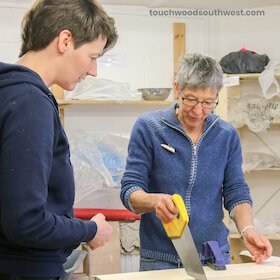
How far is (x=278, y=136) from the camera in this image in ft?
15.2

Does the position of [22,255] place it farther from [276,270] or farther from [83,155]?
[83,155]

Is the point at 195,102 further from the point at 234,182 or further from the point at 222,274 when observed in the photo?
the point at 222,274

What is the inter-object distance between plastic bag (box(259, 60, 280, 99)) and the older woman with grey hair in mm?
2319

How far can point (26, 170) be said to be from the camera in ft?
3.60

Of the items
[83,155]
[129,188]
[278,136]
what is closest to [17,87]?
[129,188]

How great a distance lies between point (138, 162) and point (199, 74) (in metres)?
0.37

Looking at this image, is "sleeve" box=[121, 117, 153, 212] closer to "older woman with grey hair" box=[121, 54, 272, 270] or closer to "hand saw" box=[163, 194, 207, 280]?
"older woman with grey hair" box=[121, 54, 272, 270]

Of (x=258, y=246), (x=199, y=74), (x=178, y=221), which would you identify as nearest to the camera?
(x=178, y=221)

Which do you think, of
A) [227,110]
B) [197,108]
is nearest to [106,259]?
[227,110]

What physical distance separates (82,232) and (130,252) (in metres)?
2.83

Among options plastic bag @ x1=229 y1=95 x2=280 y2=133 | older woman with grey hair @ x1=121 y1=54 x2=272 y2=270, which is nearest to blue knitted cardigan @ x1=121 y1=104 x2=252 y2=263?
older woman with grey hair @ x1=121 y1=54 x2=272 y2=270

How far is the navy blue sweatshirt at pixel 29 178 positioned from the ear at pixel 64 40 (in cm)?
10

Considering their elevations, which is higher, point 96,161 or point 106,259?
point 96,161

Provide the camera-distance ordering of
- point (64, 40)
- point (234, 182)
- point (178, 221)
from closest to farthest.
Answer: point (64, 40) < point (178, 221) < point (234, 182)
